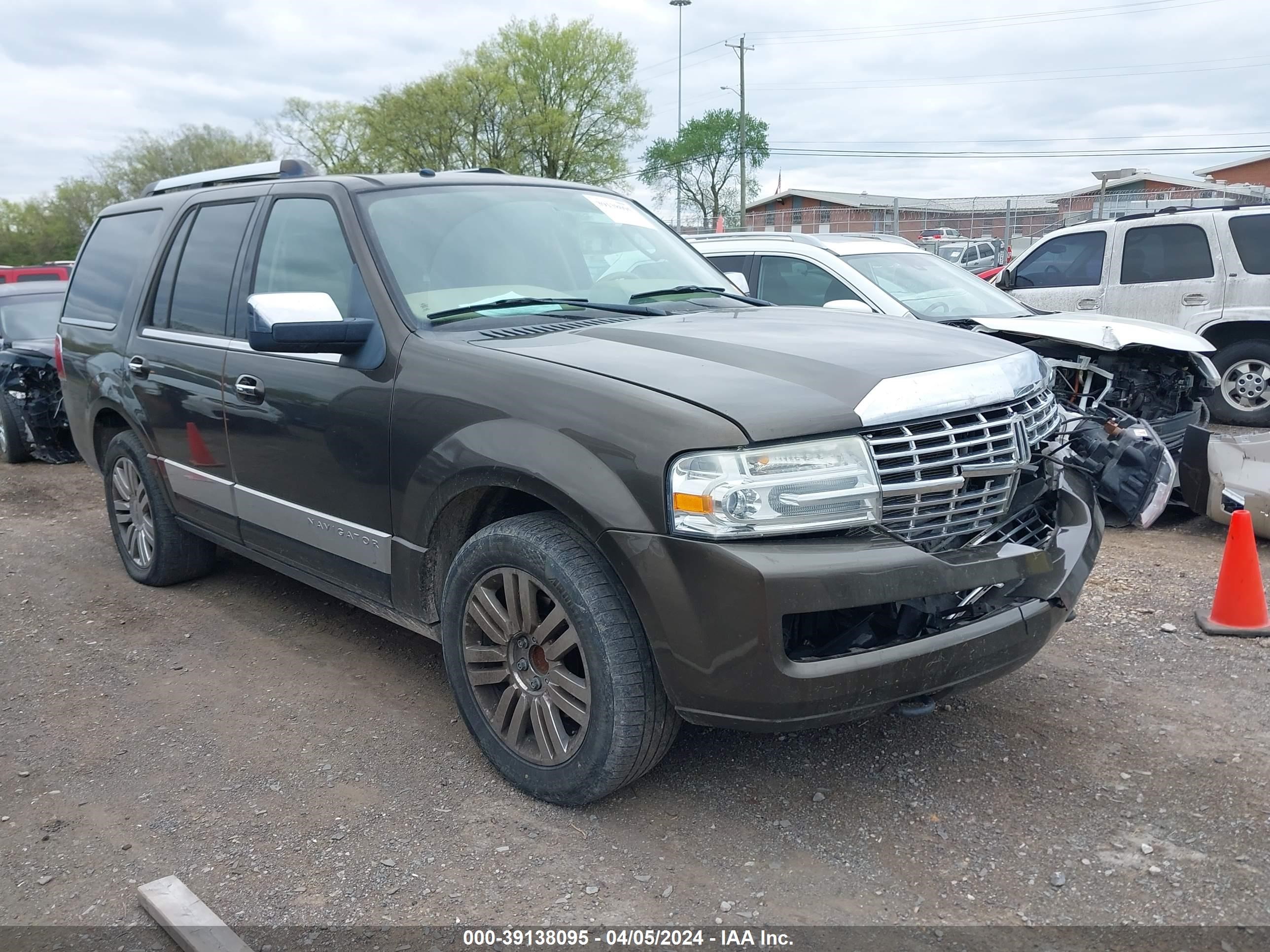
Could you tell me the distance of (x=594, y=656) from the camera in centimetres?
278

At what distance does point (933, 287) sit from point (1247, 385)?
11.3ft

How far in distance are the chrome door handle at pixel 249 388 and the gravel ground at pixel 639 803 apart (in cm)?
113

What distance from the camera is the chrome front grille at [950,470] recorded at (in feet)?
8.82

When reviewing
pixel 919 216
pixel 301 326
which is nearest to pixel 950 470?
pixel 301 326

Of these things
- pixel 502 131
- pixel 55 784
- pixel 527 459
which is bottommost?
pixel 55 784

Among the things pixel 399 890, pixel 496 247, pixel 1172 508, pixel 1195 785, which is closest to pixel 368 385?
pixel 496 247

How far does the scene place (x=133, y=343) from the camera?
4.87 metres

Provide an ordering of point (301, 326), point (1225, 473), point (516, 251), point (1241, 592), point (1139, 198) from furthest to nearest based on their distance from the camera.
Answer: point (1139, 198), point (1225, 473), point (1241, 592), point (516, 251), point (301, 326)

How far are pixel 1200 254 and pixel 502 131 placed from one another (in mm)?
50292

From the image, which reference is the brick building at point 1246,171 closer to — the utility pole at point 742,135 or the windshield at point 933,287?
the utility pole at point 742,135

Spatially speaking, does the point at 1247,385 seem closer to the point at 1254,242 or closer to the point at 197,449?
the point at 1254,242

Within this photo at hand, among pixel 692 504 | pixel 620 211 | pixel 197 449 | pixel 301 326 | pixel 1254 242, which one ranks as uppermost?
pixel 620 211

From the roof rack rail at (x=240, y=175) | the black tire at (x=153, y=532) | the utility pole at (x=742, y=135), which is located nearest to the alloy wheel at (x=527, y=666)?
the roof rack rail at (x=240, y=175)

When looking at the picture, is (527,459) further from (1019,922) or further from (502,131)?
(502,131)
